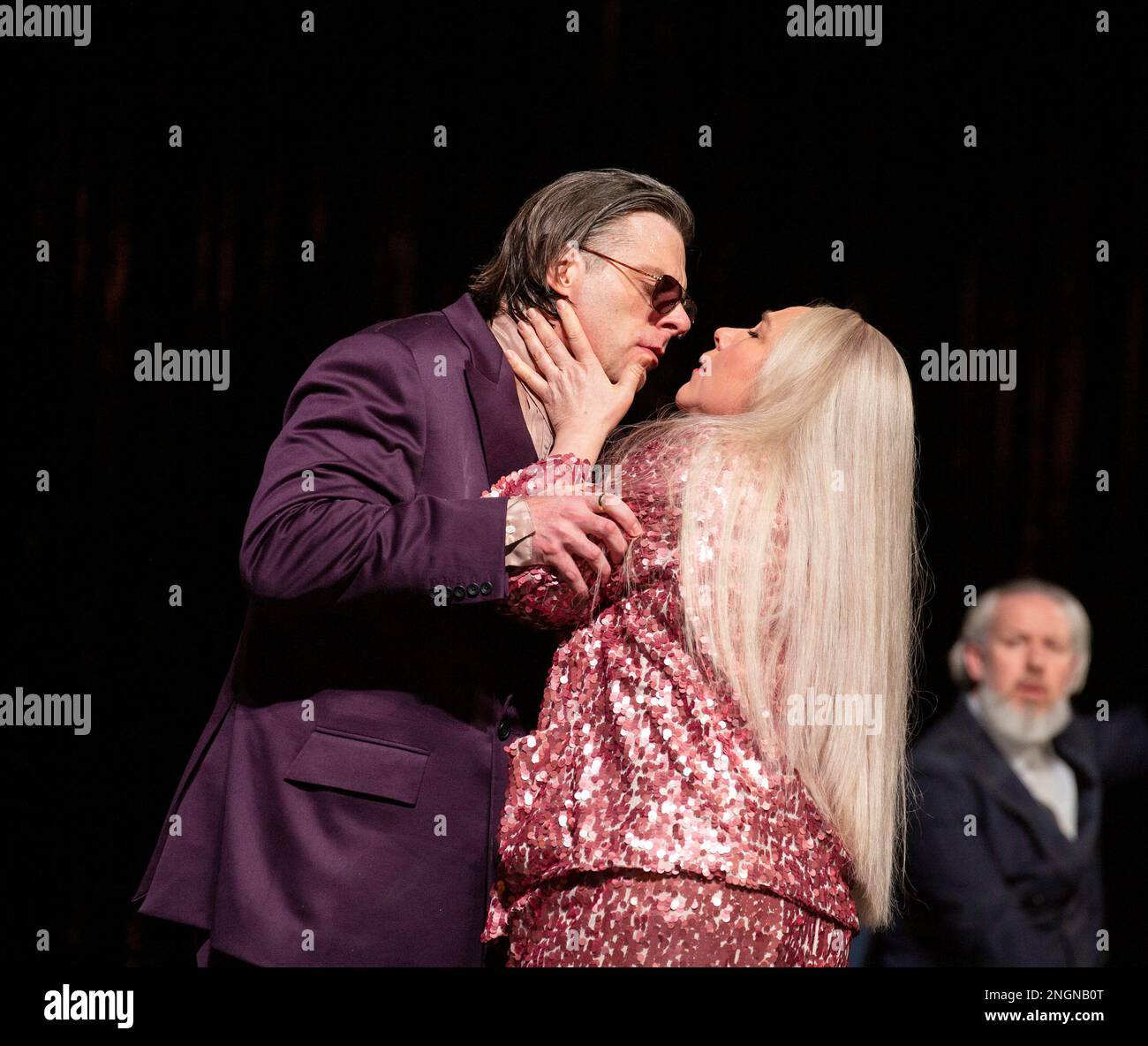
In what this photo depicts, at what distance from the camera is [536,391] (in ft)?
8.20

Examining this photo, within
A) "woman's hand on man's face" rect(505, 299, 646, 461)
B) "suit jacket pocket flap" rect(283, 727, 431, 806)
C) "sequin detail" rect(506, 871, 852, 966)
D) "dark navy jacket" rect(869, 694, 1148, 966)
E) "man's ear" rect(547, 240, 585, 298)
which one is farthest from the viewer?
"dark navy jacket" rect(869, 694, 1148, 966)

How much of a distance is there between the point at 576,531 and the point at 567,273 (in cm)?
74

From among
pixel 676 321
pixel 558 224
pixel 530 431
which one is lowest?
pixel 530 431

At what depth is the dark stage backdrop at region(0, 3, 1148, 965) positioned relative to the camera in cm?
294

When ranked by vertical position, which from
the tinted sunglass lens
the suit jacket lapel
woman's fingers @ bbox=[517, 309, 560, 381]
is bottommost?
the suit jacket lapel

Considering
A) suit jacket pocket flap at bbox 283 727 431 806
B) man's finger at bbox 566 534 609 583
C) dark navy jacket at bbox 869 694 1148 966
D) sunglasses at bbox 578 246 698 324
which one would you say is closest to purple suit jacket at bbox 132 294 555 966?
suit jacket pocket flap at bbox 283 727 431 806

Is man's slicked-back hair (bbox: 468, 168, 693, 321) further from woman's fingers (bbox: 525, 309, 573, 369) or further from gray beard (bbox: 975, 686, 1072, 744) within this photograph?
gray beard (bbox: 975, 686, 1072, 744)

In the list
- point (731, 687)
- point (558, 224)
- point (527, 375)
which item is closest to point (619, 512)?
point (731, 687)

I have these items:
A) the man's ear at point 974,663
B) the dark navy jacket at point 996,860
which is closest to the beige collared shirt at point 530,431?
the dark navy jacket at point 996,860

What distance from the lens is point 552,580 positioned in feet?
7.11

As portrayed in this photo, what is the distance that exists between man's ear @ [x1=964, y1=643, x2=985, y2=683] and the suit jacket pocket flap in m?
1.67

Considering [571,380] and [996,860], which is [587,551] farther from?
[996,860]
